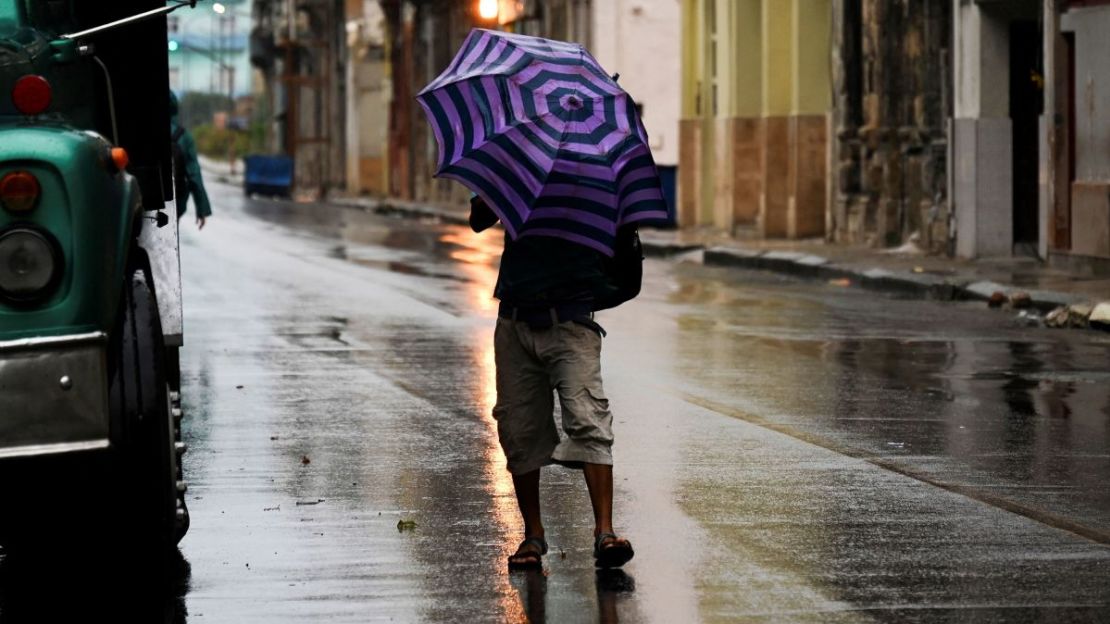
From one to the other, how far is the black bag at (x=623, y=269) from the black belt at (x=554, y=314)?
0.25ft

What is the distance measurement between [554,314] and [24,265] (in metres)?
2.11

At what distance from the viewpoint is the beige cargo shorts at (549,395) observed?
8141 mm

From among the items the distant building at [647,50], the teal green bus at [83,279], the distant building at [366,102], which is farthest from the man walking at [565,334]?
the distant building at [366,102]

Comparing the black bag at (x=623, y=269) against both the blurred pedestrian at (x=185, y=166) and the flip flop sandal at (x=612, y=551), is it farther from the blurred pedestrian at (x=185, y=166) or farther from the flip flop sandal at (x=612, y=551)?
the blurred pedestrian at (x=185, y=166)

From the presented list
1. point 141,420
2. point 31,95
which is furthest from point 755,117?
point 141,420

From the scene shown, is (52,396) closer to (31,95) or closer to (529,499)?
(31,95)

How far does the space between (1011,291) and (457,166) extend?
14.5 metres

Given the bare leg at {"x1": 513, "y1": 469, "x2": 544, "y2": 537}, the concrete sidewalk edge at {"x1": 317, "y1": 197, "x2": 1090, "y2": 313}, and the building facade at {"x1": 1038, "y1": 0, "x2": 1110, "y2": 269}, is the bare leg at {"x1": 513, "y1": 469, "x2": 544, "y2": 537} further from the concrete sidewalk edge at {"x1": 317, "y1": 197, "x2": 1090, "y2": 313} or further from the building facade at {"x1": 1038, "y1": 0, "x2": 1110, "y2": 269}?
the building facade at {"x1": 1038, "y1": 0, "x2": 1110, "y2": 269}

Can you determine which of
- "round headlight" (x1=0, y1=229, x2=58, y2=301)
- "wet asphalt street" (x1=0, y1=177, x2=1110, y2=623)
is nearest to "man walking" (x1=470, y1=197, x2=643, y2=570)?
"wet asphalt street" (x1=0, y1=177, x2=1110, y2=623)

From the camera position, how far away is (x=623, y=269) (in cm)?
826

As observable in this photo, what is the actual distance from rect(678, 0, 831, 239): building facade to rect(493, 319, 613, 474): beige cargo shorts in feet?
86.1

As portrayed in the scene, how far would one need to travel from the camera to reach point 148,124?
850 centimetres

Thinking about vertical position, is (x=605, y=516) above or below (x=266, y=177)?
below

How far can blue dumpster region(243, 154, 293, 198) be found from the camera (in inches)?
2884
